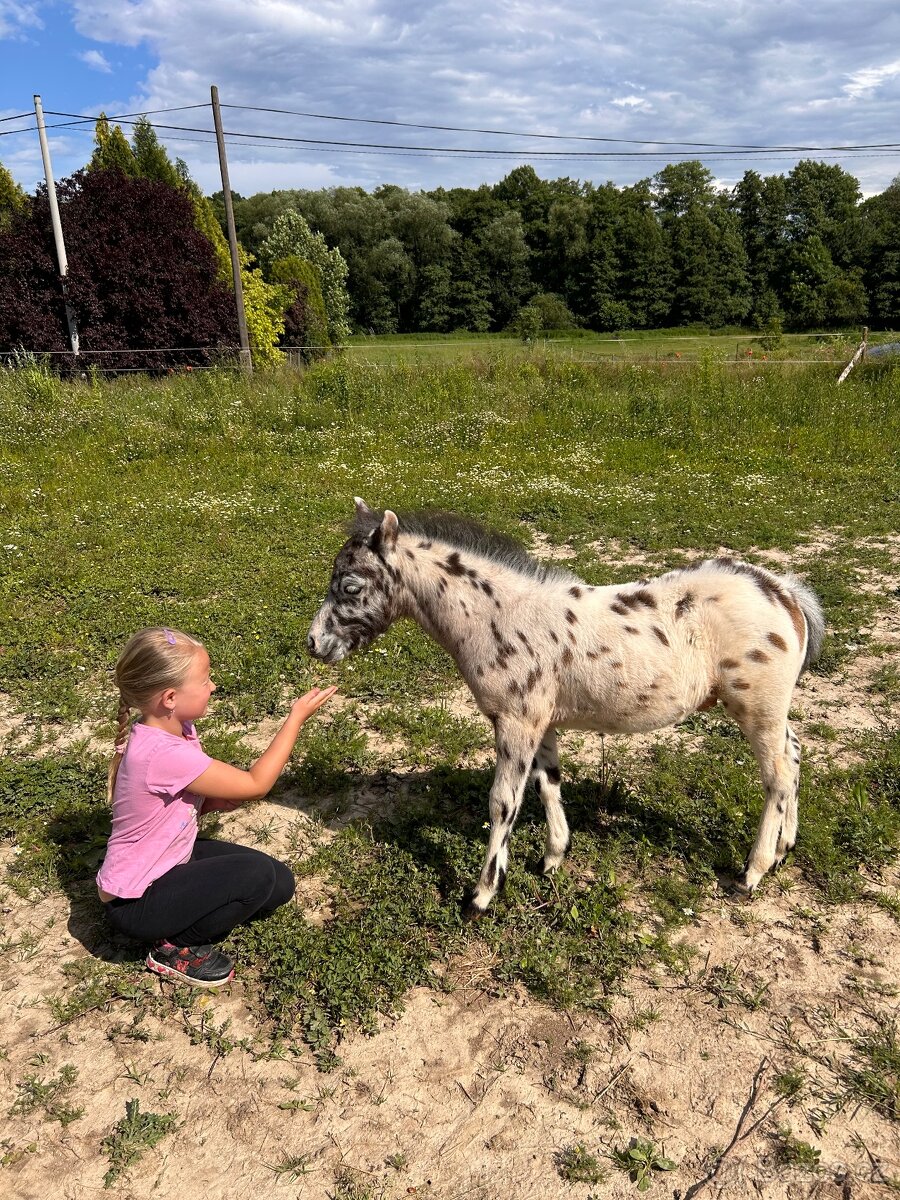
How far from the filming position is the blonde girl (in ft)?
11.2

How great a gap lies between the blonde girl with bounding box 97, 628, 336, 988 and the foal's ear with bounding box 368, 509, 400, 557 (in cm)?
89

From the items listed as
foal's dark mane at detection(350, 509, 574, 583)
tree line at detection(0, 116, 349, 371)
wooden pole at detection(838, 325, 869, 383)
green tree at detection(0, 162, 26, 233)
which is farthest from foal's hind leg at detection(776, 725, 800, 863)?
green tree at detection(0, 162, 26, 233)

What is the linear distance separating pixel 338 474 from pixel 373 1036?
1012cm

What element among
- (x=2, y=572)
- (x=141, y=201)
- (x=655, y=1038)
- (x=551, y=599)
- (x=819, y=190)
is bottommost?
(x=655, y=1038)

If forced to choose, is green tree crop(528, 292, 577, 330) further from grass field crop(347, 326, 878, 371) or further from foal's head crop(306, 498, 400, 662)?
foal's head crop(306, 498, 400, 662)

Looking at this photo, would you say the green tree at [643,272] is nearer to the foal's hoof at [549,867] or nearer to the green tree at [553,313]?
the green tree at [553,313]

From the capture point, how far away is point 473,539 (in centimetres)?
430

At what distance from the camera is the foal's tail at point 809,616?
4.16 meters

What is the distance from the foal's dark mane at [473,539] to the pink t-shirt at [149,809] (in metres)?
1.57

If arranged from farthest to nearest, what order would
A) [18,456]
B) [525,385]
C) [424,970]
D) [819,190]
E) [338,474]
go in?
[819,190]
[525,385]
[18,456]
[338,474]
[424,970]

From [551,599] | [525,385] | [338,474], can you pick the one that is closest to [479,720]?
[551,599]

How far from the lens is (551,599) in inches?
162

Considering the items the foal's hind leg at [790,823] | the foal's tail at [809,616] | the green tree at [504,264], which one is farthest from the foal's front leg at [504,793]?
the green tree at [504,264]

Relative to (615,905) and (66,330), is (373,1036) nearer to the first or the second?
(615,905)
